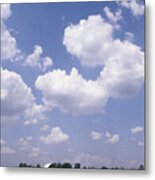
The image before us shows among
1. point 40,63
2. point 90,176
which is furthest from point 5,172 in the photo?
point 40,63

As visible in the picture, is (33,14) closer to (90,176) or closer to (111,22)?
(111,22)

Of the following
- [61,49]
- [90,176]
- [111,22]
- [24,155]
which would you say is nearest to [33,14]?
[61,49]

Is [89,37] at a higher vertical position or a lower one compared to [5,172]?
higher

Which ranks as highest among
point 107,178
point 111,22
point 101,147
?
point 111,22

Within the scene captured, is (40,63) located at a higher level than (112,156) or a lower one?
higher

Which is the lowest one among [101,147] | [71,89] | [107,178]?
[107,178]

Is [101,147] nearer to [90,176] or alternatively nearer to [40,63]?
[90,176]

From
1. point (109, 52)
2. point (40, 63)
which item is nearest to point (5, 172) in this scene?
point (40, 63)
